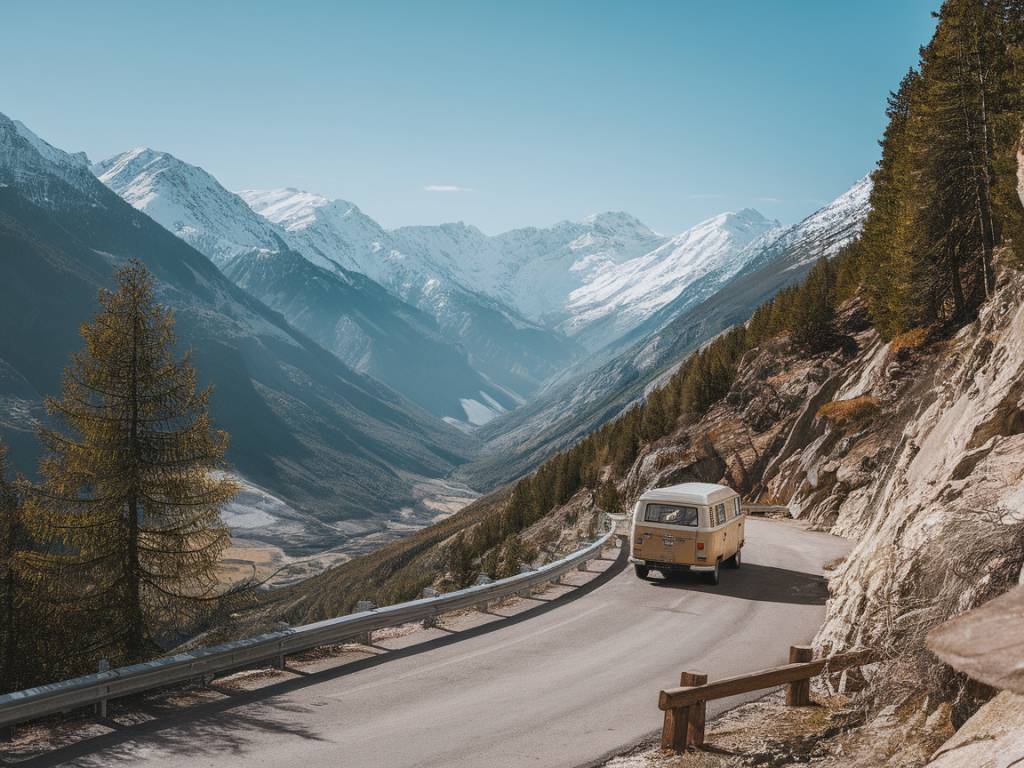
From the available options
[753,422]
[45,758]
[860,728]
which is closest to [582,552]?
[860,728]

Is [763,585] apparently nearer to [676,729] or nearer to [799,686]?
[799,686]

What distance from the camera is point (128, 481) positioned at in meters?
16.8

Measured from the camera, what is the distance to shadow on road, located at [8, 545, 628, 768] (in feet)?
28.1

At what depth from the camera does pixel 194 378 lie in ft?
61.2

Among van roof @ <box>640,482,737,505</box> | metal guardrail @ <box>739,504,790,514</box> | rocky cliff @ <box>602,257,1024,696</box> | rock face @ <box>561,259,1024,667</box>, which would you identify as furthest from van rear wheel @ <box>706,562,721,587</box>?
metal guardrail @ <box>739,504,790,514</box>

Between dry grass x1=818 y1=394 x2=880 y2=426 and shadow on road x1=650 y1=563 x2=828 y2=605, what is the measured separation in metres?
13.7

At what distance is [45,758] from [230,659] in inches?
118

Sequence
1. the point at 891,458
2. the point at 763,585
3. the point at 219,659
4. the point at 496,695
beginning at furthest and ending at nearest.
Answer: the point at 891,458 < the point at 763,585 < the point at 219,659 < the point at 496,695

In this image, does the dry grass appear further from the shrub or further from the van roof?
the van roof

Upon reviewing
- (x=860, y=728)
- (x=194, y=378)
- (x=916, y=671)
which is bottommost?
(x=860, y=728)

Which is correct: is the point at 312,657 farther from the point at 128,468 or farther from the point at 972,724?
the point at 972,724

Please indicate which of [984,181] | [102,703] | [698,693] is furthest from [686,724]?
[984,181]

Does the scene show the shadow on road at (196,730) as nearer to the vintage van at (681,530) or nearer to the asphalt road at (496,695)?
the asphalt road at (496,695)

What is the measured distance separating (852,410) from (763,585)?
54.2 feet
